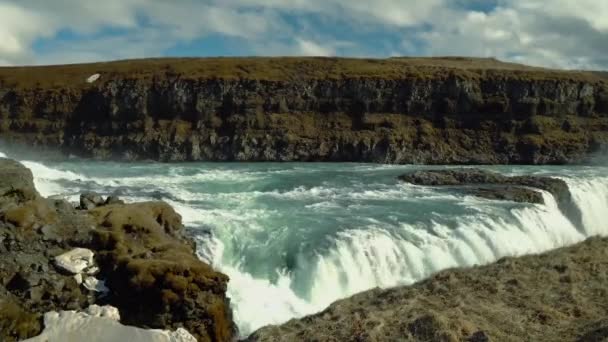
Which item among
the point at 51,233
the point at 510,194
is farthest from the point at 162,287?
the point at 510,194

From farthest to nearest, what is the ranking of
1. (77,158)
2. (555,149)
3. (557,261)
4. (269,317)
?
(77,158), (555,149), (557,261), (269,317)

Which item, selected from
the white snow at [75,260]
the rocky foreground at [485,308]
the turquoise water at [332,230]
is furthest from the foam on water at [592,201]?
the white snow at [75,260]

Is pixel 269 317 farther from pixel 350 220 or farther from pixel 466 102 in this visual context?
pixel 466 102

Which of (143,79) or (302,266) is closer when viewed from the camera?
(302,266)

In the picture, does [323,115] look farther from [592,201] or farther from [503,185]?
[592,201]

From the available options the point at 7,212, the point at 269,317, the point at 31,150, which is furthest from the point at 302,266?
the point at 31,150
